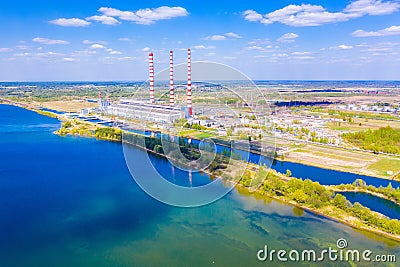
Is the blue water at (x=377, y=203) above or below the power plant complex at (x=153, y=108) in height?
below

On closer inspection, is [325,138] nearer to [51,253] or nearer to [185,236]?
[185,236]

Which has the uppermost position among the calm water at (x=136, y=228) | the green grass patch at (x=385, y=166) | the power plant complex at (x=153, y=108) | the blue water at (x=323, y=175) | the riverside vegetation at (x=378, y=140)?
the power plant complex at (x=153, y=108)

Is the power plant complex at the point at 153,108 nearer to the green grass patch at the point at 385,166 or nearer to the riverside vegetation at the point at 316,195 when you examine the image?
the riverside vegetation at the point at 316,195

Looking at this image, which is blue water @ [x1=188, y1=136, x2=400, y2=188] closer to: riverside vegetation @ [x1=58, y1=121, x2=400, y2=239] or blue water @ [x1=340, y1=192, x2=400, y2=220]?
riverside vegetation @ [x1=58, y1=121, x2=400, y2=239]

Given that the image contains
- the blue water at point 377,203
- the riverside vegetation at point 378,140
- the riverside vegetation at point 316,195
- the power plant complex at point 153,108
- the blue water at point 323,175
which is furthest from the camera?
the riverside vegetation at point 378,140

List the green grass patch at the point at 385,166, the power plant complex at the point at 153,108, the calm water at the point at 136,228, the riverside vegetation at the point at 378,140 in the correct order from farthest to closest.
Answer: the riverside vegetation at the point at 378,140 < the green grass patch at the point at 385,166 < the calm water at the point at 136,228 < the power plant complex at the point at 153,108

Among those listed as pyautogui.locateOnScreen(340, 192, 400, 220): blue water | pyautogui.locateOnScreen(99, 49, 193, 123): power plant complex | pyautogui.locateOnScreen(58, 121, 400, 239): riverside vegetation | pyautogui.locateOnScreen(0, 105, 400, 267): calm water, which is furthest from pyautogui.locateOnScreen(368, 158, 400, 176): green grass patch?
pyautogui.locateOnScreen(99, 49, 193, 123): power plant complex

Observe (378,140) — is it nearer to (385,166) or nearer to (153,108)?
(385,166)

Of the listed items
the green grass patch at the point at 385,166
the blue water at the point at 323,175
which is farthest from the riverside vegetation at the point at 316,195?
the green grass patch at the point at 385,166
